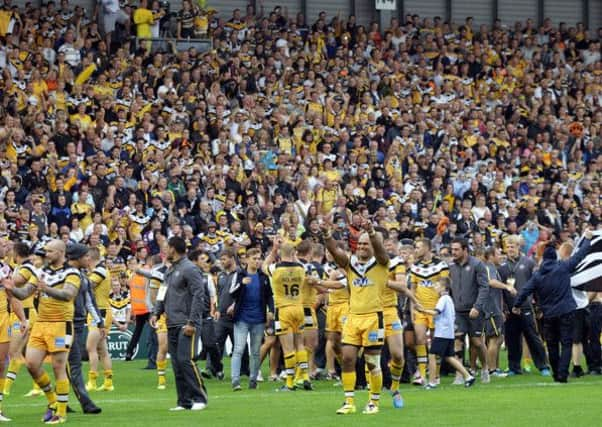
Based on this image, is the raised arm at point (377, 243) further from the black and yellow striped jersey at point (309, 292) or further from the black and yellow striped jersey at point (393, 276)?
the black and yellow striped jersey at point (309, 292)

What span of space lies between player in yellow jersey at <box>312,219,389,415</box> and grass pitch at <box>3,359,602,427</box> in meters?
0.45

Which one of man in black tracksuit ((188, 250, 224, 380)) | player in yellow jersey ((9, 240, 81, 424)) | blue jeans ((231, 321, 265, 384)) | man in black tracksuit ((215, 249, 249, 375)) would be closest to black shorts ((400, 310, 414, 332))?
blue jeans ((231, 321, 265, 384))

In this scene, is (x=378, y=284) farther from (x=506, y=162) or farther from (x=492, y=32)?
(x=492, y=32)

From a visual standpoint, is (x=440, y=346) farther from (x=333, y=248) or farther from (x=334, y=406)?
(x=333, y=248)

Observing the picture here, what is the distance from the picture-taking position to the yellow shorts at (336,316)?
21645 millimetres

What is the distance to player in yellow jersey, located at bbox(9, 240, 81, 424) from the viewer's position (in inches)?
669

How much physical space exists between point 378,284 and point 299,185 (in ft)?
53.3

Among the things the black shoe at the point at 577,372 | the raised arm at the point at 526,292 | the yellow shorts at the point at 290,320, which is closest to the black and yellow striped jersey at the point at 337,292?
the yellow shorts at the point at 290,320

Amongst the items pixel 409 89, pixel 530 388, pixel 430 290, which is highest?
pixel 409 89

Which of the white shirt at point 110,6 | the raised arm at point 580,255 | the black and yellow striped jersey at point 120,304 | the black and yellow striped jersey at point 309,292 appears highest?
the white shirt at point 110,6

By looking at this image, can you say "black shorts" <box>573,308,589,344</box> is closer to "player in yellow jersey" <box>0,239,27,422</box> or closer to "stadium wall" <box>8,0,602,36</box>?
"player in yellow jersey" <box>0,239,27,422</box>

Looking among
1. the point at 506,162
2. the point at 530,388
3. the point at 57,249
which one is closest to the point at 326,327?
the point at 530,388

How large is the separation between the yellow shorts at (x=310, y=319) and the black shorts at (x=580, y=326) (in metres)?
4.14

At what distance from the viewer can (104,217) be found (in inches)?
1208
